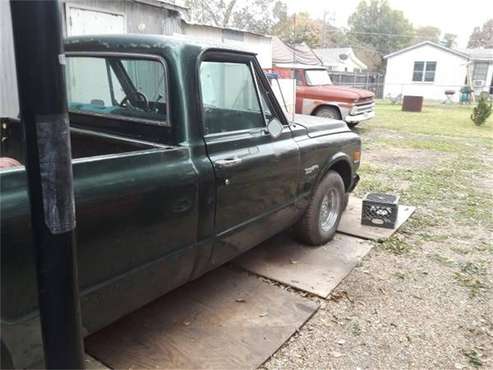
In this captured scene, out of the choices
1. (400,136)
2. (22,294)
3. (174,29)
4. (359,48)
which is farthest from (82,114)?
(359,48)

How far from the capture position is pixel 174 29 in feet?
30.5

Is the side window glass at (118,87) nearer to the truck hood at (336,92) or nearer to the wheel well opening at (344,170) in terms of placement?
the wheel well opening at (344,170)

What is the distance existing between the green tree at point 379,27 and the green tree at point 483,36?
1608 cm

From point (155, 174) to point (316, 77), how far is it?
11607 mm

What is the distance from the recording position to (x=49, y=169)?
1062mm

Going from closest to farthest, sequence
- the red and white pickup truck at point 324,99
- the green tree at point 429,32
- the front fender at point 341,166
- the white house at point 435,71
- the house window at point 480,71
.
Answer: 1. the front fender at point 341,166
2. the red and white pickup truck at point 324,99
3. the white house at point 435,71
4. the house window at point 480,71
5. the green tree at point 429,32

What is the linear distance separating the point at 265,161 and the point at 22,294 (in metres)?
1.80

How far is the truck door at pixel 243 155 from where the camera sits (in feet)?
8.94

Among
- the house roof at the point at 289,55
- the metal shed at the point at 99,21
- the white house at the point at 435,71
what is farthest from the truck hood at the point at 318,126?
the white house at the point at 435,71

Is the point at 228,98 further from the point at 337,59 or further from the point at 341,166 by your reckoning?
the point at 337,59

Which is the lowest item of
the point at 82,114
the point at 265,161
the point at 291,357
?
the point at 291,357

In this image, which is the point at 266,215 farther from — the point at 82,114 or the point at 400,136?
the point at 400,136

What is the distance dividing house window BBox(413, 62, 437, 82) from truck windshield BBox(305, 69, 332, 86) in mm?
20334

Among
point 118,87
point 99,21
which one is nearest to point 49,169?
point 118,87
